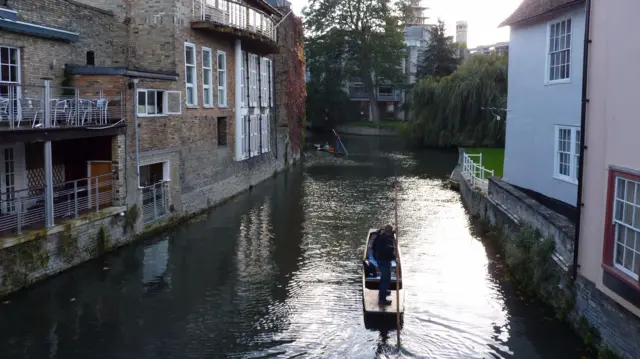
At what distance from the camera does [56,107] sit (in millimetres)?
15727

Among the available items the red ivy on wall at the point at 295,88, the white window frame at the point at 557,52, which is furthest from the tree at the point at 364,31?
the white window frame at the point at 557,52

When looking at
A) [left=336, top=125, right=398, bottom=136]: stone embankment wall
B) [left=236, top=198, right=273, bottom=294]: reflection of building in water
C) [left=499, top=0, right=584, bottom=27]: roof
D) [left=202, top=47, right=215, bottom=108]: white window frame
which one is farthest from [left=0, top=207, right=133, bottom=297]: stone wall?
[left=336, top=125, right=398, bottom=136]: stone embankment wall

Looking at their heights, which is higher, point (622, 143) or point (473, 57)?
point (473, 57)

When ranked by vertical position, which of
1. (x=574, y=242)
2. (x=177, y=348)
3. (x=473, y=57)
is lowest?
(x=177, y=348)

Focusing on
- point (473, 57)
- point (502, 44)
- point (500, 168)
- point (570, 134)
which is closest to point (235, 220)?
point (570, 134)

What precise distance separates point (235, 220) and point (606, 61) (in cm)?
1549

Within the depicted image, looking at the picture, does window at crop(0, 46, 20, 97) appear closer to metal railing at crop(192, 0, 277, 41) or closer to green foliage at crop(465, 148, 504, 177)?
metal railing at crop(192, 0, 277, 41)

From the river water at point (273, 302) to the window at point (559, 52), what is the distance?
532 centimetres

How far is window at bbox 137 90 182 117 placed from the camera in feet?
64.8

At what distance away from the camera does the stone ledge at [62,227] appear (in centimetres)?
1330

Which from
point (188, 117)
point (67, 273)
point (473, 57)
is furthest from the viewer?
point (473, 57)

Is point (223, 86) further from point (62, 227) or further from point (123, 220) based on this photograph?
point (62, 227)

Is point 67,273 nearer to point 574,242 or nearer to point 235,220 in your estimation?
point 235,220

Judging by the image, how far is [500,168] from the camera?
99.0 ft
